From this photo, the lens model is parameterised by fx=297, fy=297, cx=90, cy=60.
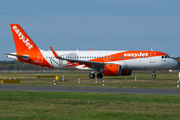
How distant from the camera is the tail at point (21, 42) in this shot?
51469mm

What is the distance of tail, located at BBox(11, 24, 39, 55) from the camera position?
51.5m

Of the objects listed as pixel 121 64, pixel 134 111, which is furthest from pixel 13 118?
pixel 121 64

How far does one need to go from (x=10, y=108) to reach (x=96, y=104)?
15.2ft

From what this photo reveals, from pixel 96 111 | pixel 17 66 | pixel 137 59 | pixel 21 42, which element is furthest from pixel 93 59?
pixel 17 66

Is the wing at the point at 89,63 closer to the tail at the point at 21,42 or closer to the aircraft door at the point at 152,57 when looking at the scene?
the tail at the point at 21,42

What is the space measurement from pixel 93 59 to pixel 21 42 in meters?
13.0

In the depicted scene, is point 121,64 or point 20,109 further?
point 121,64

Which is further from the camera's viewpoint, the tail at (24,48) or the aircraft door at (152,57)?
the tail at (24,48)

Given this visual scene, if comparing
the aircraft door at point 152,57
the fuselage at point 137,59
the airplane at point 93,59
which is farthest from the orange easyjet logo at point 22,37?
the aircraft door at point 152,57

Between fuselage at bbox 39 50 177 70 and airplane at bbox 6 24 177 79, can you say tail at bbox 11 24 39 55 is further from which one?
fuselage at bbox 39 50 177 70

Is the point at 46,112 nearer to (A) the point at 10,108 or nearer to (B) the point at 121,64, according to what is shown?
(A) the point at 10,108

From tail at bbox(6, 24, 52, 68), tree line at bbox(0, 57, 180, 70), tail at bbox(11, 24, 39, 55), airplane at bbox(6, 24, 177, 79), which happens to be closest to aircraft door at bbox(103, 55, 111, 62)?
airplane at bbox(6, 24, 177, 79)

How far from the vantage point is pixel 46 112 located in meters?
13.6

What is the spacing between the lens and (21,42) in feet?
169
